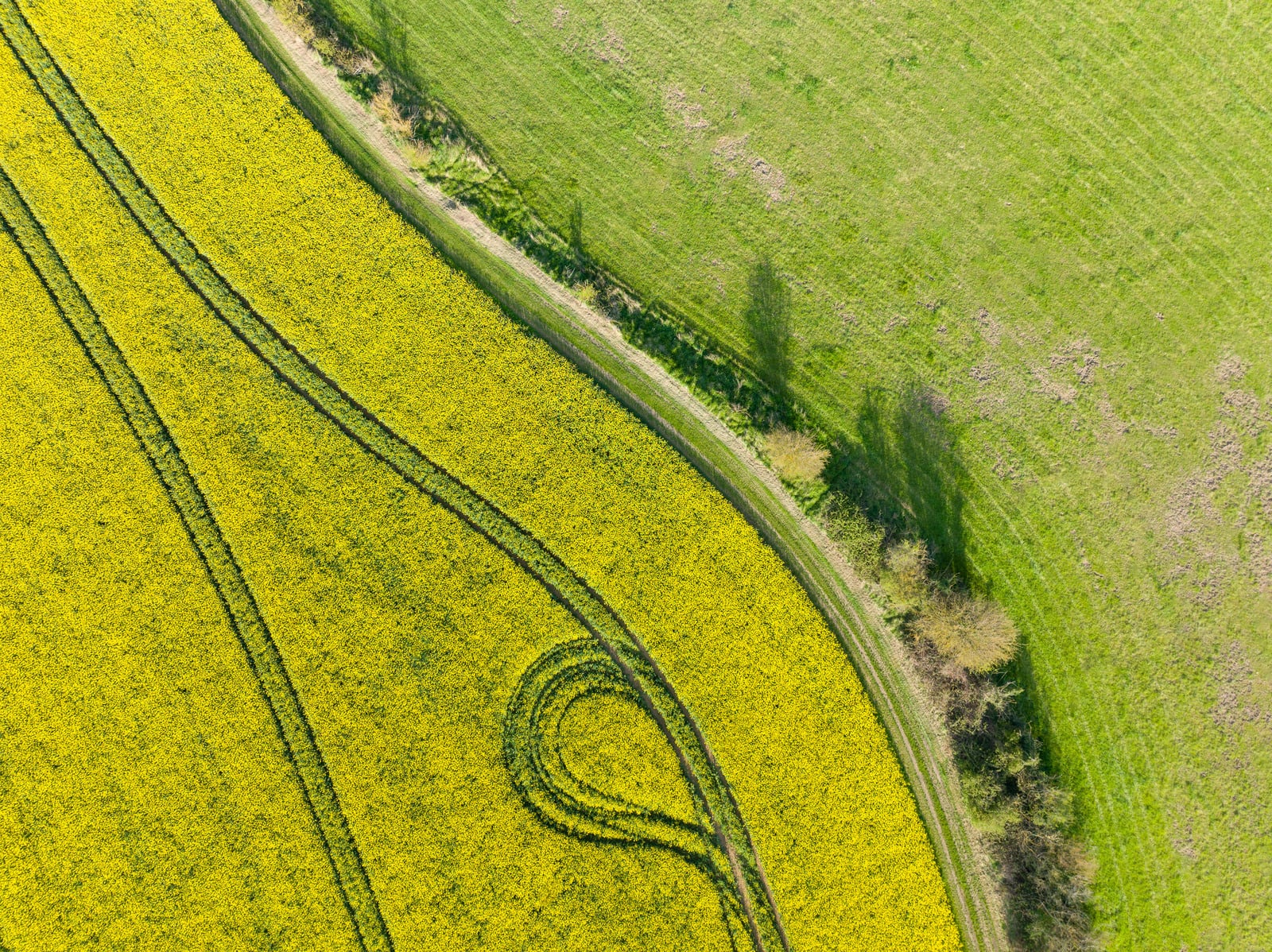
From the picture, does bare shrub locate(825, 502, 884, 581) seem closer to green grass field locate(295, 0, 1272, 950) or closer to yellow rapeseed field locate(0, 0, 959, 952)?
green grass field locate(295, 0, 1272, 950)

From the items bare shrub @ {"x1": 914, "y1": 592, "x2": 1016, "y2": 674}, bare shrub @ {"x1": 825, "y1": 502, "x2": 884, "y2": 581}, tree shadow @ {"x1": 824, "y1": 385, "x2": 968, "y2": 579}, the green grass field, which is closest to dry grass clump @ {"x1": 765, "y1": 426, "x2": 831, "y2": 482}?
tree shadow @ {"x1": 824, "y1": 385, "x2": 968, "y2": 579}

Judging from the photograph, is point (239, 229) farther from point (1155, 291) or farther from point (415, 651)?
point (1155, 291)

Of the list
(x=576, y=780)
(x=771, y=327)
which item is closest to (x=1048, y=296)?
(x=771, y=327)

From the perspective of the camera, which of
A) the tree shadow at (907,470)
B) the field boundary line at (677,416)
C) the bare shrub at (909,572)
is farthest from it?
the tree shadow at (907,470)

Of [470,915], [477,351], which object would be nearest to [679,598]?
[477,351]

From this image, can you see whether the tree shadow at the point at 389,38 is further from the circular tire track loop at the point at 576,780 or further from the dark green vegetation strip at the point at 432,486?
the circular tire track loop at the point at 576,780

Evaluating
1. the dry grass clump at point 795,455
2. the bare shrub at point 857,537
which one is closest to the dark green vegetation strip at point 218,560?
the dry grass clump at point 795,455

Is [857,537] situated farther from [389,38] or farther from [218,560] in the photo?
[389,38]
